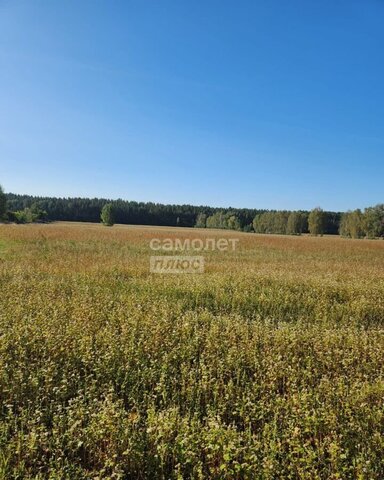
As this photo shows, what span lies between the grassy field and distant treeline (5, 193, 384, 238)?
6983cm

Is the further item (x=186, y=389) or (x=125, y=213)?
(x=125, y=213)

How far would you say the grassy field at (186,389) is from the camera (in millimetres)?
2979

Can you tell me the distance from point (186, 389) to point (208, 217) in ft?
354

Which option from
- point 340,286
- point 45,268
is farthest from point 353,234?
point 45,268

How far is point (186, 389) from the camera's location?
412 centimetres

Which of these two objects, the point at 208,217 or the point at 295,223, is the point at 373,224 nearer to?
the point at 295,223

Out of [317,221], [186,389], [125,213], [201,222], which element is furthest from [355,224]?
[186,389]

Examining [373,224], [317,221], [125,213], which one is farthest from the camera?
[125,213]

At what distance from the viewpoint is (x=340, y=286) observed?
10.3m

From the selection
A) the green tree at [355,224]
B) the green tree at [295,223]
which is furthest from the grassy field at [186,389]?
the green tree at [295,223]

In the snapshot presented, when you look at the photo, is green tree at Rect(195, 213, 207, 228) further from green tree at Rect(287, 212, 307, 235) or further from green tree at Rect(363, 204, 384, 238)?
green tree at Rect(363, 204, 384, 238)

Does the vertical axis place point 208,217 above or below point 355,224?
above

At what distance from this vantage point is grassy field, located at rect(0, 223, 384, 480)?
298 cm

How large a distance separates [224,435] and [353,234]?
79.3m
